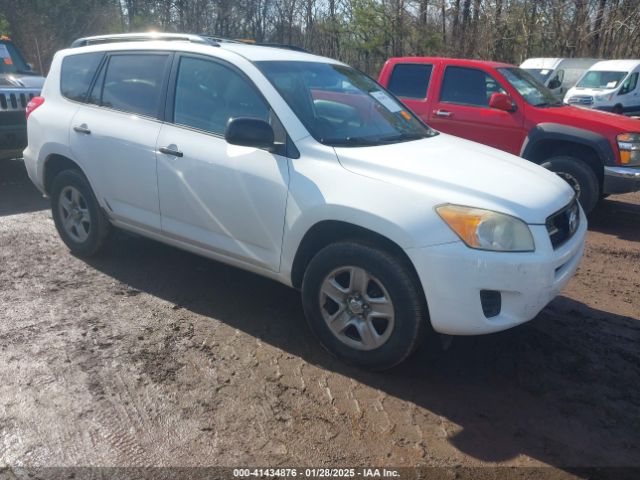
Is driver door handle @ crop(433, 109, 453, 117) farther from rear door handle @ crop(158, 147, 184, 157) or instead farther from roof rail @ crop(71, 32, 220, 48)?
rear door handle @ crop(158, 147, 184, 157)

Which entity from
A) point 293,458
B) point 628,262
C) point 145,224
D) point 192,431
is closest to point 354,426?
point 293,458

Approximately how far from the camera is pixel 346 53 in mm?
28391

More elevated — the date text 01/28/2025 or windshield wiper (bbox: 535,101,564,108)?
windshield wiper (bbox: 535,101,564,108)

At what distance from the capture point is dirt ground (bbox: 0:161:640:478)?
2914mm

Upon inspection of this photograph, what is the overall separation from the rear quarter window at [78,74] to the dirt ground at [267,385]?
153cm

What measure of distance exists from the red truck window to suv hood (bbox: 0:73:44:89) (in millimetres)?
5614

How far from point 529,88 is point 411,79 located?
1.53 metres

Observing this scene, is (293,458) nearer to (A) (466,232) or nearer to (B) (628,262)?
(A) (466,232)

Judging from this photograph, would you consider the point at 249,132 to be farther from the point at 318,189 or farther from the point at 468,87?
the point at 468,87

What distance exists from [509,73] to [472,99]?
1.96 feet

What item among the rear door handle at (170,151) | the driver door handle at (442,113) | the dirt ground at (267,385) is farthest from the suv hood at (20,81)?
the driver door handle at (442,113)

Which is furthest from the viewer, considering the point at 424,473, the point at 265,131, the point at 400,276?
the point at 265,131

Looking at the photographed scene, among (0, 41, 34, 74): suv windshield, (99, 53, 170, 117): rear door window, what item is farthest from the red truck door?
(0, 41, 34, 74): suv windshield

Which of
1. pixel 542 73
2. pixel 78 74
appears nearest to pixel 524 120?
pixel 78 74
